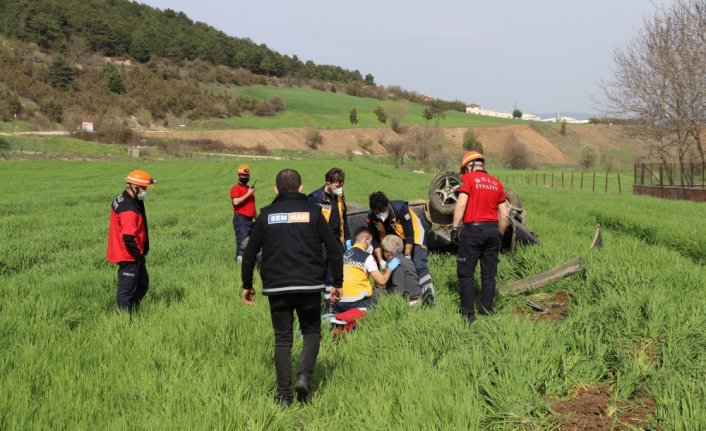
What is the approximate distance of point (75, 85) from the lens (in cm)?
9500

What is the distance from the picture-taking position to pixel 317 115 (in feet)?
376

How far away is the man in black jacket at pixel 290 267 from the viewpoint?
4.10 meters

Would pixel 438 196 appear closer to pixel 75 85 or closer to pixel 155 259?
pixel 155 259

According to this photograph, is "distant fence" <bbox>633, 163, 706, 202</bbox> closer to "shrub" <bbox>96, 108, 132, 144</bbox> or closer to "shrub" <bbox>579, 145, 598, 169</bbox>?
"shrub" <bbox>96, 108, 132, 144</bbox>

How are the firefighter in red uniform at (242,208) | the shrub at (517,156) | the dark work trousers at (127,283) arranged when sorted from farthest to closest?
the shrub at (517,156), the firefighter in red uniform at (242,208), the dark work trousers at (127,283)

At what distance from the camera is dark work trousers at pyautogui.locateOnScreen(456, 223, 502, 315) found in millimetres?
6242

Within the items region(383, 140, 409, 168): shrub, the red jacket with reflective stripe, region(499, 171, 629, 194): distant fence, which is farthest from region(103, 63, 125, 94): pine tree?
the red jacket with reflective stripe

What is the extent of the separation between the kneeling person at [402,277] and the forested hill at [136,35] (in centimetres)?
12596

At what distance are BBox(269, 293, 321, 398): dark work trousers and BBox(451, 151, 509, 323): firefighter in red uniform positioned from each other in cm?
250

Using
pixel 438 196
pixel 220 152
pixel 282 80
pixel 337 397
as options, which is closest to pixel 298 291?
pixel 337 397

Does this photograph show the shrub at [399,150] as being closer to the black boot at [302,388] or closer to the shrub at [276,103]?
the shrub at [276,103]

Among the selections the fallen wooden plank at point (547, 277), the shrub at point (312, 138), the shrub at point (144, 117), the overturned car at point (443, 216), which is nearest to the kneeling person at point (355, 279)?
the fallen wooden plank at point (547, 277)

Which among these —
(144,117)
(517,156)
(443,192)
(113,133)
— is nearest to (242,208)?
(443,192)

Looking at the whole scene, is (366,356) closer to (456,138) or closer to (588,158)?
(588,158)
